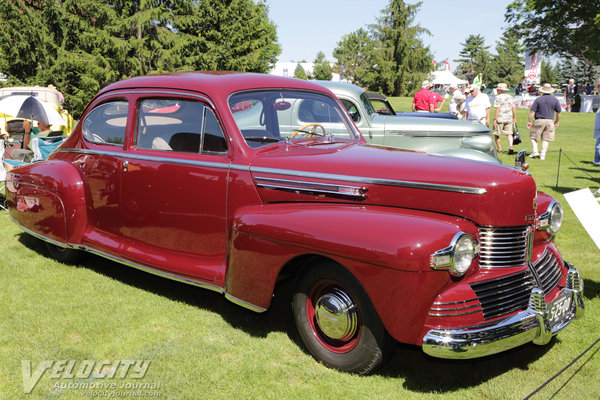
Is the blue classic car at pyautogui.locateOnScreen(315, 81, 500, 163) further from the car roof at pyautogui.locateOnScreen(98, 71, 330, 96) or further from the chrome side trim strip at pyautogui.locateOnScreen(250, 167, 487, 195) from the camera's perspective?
the chrome side trim strip at pyautogui.locateOnScreen(250, 167, 487, 195)

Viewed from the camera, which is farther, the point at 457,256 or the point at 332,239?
the point at 332,239

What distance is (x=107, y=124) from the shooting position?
15.8 feet

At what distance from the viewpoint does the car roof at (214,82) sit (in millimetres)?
4086

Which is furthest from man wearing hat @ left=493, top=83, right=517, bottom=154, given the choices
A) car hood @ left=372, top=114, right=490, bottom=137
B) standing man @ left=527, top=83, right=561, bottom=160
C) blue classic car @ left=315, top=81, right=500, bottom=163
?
blue classic car @ left=315, top=81, right=500, bottom=163

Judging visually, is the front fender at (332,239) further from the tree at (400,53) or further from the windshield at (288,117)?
the tree at (400,53)

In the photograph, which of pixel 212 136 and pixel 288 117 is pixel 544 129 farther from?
pixel 212 136

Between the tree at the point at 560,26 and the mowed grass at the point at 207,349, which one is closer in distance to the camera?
the mowed grass at the point at 207,349

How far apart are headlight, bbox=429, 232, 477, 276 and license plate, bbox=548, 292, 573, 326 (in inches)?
25.9

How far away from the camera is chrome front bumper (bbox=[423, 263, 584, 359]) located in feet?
9.05

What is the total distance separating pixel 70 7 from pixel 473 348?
92.8 ft

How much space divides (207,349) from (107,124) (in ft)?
7.75

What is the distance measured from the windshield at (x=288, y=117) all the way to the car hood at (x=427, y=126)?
3.56 meters

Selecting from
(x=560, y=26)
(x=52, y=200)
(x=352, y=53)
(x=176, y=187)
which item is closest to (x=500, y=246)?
(x=176, y=187)

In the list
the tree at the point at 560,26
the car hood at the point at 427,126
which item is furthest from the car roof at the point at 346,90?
the tree at the point at 560,26
